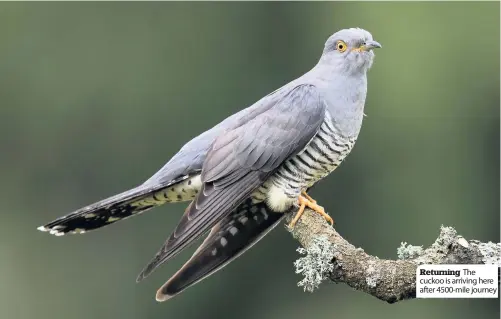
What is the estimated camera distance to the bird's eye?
3705 millimetres

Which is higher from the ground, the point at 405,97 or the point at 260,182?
the point at 405,97

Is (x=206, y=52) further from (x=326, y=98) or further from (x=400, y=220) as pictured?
(x=326, y=98)

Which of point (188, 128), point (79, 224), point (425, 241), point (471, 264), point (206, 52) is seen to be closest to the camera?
point (471, 264)

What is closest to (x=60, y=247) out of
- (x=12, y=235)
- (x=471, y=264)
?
(x=12, y=235)

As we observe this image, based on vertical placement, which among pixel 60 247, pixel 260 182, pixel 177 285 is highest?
pixel 60 247

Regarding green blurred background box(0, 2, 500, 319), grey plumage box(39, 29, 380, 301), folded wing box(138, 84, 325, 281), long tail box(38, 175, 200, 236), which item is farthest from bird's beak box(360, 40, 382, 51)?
green blurred background box(0, 2, 500, 319)

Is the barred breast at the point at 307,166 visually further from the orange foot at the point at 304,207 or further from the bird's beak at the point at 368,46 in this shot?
the bird's beak at the point at 368,46

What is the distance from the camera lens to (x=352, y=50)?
3691 mm

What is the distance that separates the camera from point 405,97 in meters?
9.07

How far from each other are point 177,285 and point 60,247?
447cm

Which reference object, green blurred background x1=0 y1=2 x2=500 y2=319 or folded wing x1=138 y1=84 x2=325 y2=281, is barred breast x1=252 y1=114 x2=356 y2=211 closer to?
folded wing x1=138 y1=84 x2=325 y2=281

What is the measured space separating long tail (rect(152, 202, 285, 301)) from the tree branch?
0.35m
